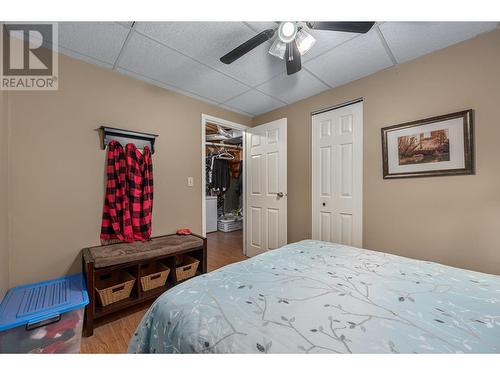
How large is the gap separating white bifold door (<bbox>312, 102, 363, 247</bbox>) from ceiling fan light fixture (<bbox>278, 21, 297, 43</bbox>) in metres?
1.24

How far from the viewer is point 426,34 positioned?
1.56 metres

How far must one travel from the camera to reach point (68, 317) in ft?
4.47

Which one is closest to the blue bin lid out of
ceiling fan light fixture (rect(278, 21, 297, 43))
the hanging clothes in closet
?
ceiling fan light fixture (rect(278, 21, 297, 43))

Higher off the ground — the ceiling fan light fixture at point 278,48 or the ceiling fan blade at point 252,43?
the ceiling fan light fixture at point 278,48

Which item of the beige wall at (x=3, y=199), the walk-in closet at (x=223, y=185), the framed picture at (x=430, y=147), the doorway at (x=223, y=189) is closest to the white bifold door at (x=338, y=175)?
the framed picture at (x=430, y=147)

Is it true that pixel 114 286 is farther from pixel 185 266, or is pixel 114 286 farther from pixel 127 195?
pixel 127 195

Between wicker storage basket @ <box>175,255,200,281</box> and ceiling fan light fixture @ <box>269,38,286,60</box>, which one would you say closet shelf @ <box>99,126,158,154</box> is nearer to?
wicker storage basket @ <box>175,255,200,281</box>

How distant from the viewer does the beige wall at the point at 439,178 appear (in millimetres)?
1512

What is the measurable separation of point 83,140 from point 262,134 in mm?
2195

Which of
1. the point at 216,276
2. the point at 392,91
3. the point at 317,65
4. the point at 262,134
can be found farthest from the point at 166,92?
the point at 392,91

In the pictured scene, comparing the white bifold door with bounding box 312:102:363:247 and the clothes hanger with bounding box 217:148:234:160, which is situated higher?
the clothes hanger with bounding box 217:148:234:160

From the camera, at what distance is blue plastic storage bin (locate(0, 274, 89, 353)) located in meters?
1.19

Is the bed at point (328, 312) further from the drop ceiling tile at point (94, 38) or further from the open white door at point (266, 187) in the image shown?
the drop ceiling tile at point (94, 38)

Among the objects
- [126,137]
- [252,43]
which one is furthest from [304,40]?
[126,137]
